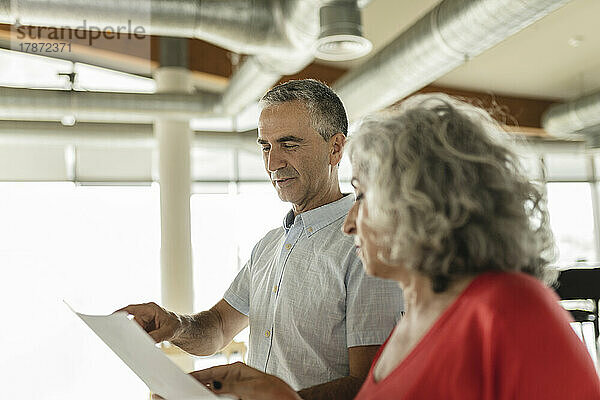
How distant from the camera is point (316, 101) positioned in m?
1.89

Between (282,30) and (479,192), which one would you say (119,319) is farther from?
(282,30)

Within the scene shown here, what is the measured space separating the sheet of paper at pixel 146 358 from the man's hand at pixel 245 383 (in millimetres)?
54

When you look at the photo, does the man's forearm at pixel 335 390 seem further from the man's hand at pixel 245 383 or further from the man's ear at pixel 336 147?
the man's ear at pixel 336 147

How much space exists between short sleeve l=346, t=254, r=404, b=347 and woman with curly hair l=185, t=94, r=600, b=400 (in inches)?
11.5

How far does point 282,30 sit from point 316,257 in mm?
3073

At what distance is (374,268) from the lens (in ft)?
4.02

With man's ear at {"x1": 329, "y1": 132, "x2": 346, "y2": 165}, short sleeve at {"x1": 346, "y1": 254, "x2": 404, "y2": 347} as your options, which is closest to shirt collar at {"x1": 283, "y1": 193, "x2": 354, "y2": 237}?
man's ear at {"x1": 329, "y1": 132, "x2": 346, "y2": 165}

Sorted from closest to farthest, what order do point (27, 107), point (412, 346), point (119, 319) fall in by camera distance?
1. point (412, 346)
2. point (119, 319)
3. point (27, 107)

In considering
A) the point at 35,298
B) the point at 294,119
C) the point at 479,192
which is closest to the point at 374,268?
the point at 479,192

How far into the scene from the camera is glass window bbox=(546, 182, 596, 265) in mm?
11555

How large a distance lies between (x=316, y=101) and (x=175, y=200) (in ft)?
19.9

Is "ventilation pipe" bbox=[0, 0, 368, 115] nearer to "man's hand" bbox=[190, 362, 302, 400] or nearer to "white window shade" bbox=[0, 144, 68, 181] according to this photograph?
"man's hand" bbox=[190, 362, 302, 400]

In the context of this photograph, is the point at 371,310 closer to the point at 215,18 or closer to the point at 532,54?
the point at 215,18

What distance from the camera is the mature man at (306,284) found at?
1.61 metres
